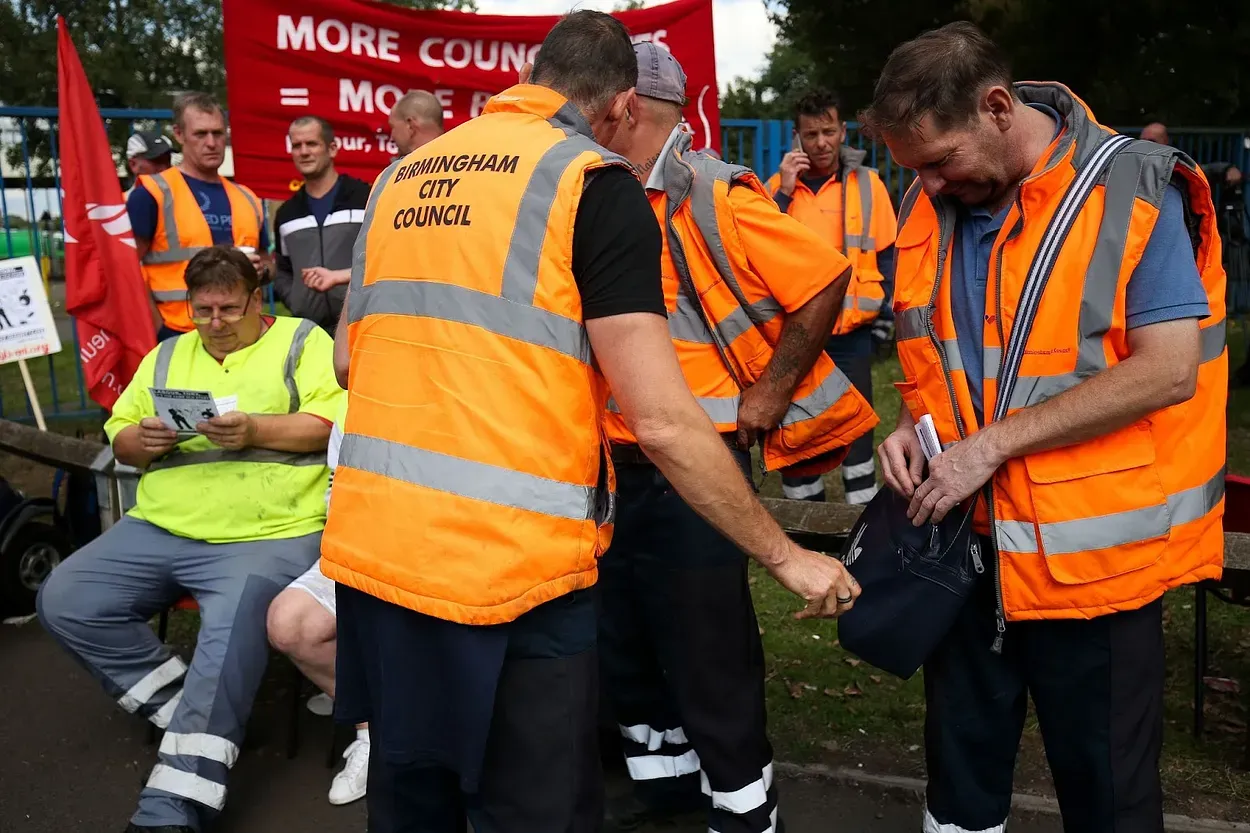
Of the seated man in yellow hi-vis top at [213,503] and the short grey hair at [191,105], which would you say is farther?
the short grey hair at [191,105]

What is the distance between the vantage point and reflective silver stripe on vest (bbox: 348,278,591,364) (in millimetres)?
2043

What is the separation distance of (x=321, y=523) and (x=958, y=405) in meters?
2.42

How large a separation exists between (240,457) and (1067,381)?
9.07ft

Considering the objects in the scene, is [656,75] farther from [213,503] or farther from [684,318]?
[213,503]

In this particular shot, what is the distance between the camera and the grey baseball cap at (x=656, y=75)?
3.00 metres

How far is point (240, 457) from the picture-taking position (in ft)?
13.0

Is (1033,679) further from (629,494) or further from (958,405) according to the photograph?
(629,494)

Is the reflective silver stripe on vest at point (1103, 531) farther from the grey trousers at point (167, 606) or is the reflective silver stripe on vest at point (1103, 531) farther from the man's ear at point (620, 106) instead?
the grey trousers at point (167, 606)

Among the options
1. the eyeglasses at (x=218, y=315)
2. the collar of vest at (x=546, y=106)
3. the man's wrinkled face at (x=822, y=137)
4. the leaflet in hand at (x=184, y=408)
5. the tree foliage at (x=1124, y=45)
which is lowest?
the leaflet in hand at (x=184, y=408)

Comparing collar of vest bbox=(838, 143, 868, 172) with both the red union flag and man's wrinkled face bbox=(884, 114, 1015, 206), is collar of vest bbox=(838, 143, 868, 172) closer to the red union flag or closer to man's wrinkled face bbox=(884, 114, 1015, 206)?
the red union flag

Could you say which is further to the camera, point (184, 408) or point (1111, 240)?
point (184, 408)

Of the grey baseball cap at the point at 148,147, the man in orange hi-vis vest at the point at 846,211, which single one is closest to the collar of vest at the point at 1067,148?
the man in orange hi-vis vest at the point at 846,211

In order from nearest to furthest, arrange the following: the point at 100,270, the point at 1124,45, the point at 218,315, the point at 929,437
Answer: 1. the point at 929,437
2. the point at 218,315
3. the point at 100,270
4. the point at 1124,45

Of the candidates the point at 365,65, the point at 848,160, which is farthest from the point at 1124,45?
the point at 365,65
